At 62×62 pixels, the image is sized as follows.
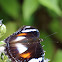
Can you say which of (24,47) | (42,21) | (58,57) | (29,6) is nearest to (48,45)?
(58,57)

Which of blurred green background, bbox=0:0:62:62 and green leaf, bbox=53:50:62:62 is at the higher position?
blurred green background, bbox=0:0:62:62

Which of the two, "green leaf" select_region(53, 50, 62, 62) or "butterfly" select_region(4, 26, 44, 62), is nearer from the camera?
"butterfly" select_region(4, 26, 44, 62)

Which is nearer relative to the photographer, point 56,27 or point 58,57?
point 58,57

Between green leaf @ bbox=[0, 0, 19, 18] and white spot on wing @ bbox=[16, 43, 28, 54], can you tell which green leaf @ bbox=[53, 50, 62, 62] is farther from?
white spot on wing @ bbox=[16, 43, 28, 54]

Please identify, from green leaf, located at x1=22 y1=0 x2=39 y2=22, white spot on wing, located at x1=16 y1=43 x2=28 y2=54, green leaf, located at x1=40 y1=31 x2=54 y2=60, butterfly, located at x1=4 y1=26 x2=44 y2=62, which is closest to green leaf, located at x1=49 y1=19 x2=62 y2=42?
green leaf, located at x1=40 y1=31 x2=54 y2=60

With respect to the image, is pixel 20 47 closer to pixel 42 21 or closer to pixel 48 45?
pixel 48 45

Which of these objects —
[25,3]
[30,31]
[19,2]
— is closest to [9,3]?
[19,2]

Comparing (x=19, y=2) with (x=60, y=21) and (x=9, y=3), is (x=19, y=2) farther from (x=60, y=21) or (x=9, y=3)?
(x=60, y=21)
